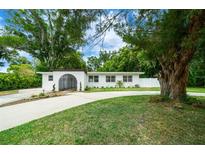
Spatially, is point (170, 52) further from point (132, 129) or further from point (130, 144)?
point (130, 144)

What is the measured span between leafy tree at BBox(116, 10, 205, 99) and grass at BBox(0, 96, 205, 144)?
124cm

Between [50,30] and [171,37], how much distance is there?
346 centimetres

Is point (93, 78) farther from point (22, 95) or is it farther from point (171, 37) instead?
point (171, 37)

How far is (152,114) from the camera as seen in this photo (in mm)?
5352

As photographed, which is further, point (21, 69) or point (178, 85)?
point (21, 69)

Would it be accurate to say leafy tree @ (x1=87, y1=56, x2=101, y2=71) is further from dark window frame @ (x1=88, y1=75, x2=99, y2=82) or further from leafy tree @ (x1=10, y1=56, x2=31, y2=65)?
dark window frame @ (x1=88, y1=75, x2=99, y2=82)

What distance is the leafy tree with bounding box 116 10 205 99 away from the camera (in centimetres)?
392

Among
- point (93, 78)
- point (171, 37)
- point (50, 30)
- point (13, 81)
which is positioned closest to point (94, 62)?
point (13, 81)

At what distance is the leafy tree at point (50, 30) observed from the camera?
4.99m

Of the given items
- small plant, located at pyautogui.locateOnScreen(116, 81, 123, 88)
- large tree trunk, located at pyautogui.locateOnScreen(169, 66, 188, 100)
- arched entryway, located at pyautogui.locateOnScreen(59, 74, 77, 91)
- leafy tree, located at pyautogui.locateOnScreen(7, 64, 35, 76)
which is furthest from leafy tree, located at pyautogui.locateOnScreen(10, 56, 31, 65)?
small plant, located at pyautogui.locateOnScreen(116, 81, 123, 88)

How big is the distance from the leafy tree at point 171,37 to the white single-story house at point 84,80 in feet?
10.6

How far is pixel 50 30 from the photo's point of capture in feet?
21.3
